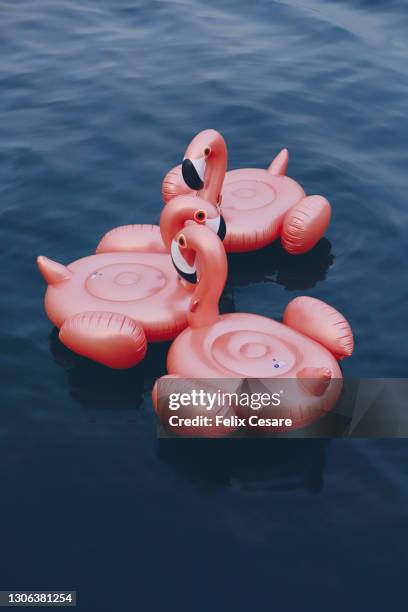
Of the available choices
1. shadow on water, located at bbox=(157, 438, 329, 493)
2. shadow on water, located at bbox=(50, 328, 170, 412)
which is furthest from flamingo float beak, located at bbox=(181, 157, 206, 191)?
shadow on water, located at bbox=(157, 438, 329, 493)

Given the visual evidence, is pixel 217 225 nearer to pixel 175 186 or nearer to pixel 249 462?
pixel 175 186

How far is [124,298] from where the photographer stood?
9.15 meters

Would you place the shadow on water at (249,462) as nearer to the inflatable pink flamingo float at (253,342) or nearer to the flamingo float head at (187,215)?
the inflatable pink flamingo float at (253,342)

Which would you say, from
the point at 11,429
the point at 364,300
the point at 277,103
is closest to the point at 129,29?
the point at 277,103

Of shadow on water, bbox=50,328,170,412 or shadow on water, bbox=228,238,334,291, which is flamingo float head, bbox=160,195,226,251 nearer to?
shadow on water, bbox=50,328,170,412

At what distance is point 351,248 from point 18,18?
12.3 metres

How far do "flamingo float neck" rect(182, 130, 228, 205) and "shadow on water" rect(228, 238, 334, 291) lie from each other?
1.18 m

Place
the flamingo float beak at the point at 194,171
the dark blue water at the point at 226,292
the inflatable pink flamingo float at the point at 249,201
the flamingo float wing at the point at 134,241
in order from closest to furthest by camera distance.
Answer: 1. the dark blue water at the point at 226,292
2. the flamingo float beak at the point at 194,171
3. the inflatable pink flamingo float at the point at 249,201
4. the flamingo float wing at the point at 134,241

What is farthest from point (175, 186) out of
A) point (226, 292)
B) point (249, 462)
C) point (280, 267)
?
point (249, 462)

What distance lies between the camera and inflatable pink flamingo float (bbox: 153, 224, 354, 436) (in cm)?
800

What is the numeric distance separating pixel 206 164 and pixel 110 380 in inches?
129

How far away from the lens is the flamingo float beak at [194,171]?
1002cm

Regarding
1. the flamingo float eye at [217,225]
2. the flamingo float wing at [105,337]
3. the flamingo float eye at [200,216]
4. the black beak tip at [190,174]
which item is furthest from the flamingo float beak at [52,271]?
the black beak tip at [190,174]

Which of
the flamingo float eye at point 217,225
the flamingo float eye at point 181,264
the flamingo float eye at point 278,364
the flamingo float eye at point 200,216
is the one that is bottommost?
the flamingo float eye at point 278,364
